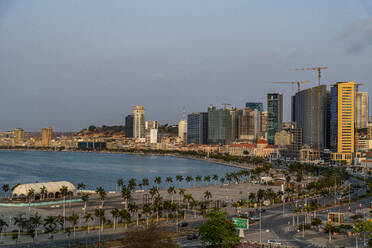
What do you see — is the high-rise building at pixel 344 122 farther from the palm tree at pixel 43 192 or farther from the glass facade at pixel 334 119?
the palm tree at pixel 43 192

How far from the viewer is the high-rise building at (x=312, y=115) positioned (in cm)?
15188

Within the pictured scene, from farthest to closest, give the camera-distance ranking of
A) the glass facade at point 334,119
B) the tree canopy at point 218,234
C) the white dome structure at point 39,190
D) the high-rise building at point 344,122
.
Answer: the glass facade at point 334,119 < the high-rise building at point 344,122 < the white dome structure at point 39,190 < the tree canopy at point 218,234

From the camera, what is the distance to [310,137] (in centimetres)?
15862

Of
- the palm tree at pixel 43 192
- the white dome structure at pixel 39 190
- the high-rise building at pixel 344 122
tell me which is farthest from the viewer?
the high-rise building at pixel 344 122

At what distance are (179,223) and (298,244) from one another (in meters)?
11.4

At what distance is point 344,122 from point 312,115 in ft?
115

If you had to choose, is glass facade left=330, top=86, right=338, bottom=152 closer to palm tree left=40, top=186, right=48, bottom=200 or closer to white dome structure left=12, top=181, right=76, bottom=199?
white dome structure left=12, top=181, right=76, bottom=199

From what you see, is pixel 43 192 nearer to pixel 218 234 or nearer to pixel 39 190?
pixel 39 190

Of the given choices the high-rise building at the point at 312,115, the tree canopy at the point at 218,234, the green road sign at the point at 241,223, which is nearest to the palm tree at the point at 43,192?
the green road sign at the point at 241,223

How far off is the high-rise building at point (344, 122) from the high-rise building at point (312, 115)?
24.7 m

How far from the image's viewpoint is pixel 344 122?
124 metres

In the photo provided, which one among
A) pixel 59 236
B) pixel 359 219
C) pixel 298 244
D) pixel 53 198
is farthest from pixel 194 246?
pixel 53 198

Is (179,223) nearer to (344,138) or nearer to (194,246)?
(194,246)

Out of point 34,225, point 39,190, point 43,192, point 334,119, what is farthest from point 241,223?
point 334,119
